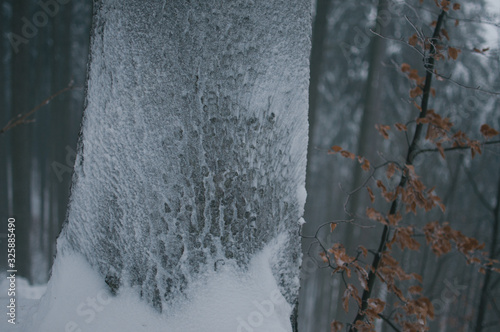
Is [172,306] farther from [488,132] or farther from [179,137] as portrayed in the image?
[488,132]

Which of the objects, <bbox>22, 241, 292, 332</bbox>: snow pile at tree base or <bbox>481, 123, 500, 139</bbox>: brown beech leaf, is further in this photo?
<bbox>481, 123, 500, 139</bbox>: brown beech leaf

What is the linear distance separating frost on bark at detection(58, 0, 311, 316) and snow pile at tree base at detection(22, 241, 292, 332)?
0.04 m

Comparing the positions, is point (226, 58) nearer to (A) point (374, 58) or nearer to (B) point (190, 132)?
(B) point (190, 132)

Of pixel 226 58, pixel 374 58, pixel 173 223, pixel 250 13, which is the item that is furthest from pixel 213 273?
pixel 374 58

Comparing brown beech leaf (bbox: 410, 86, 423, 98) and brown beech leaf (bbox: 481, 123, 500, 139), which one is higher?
brown beech leaf (bbox: 410, 86, 423, 98)

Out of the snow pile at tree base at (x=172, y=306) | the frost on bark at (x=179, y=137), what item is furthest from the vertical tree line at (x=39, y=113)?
the frost on bark at (x=179, y=137)

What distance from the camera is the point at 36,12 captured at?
23.0ft

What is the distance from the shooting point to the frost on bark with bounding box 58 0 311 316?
42.1 inches

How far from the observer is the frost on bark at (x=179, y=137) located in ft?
3.51

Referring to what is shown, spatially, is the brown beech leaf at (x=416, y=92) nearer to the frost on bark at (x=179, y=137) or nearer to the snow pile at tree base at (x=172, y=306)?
the frost on bark at (x=179, y=137)

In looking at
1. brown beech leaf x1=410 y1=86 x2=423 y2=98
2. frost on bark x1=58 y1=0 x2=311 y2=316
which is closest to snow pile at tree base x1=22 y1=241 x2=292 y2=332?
frost on bark x1=58 y1=0 x2=311 y2=316

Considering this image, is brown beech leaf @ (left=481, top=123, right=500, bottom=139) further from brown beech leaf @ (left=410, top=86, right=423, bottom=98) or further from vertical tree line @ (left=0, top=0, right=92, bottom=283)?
vertical tree line @ (left=0, top=0, right=92, bottom=283)

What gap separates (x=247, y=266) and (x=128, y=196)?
19.4 inches

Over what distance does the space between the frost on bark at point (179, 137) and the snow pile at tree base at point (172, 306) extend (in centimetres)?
4
